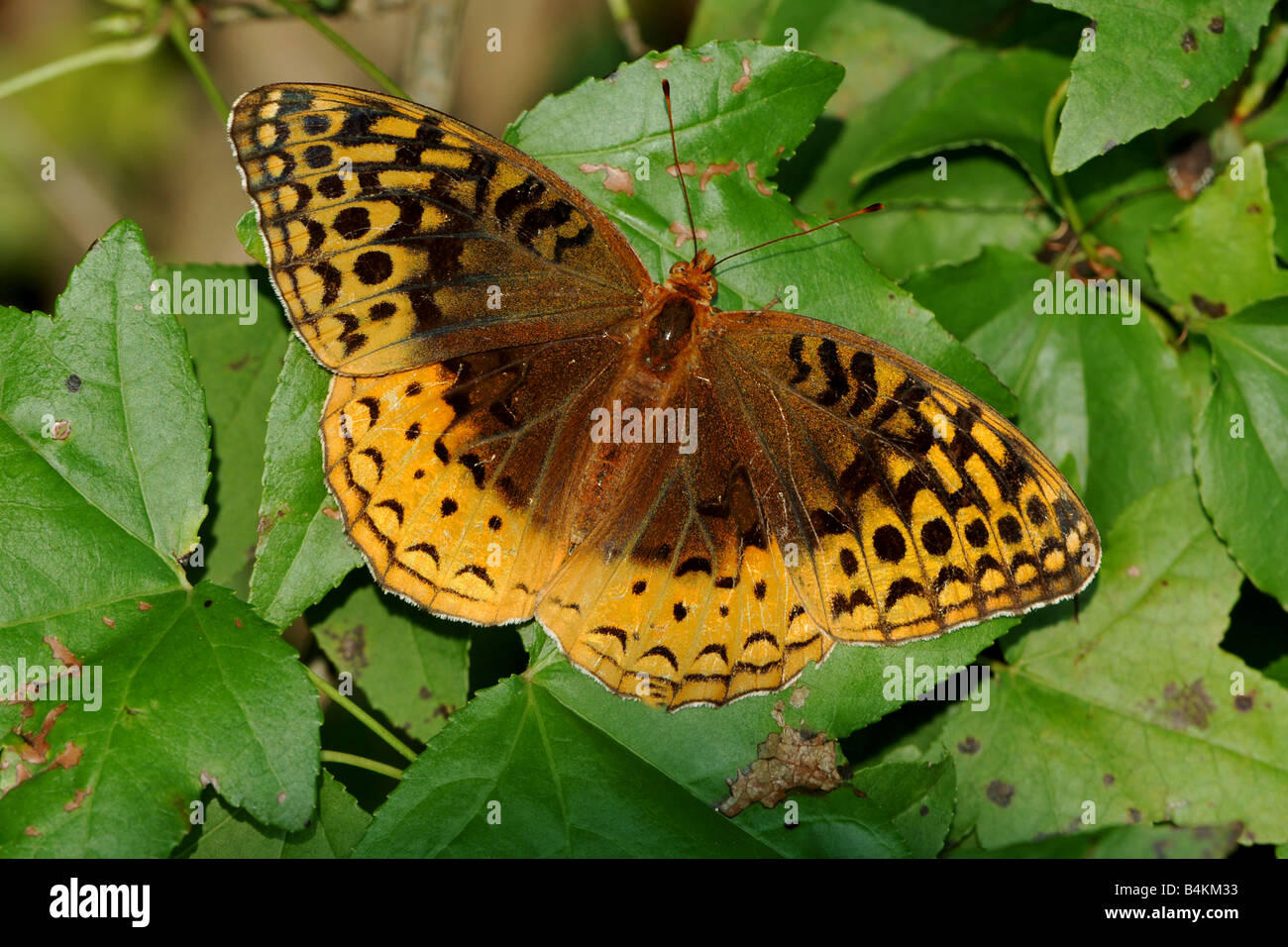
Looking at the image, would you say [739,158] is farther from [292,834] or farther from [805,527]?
[292,834]

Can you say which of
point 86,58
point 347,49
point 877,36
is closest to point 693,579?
point 347,49

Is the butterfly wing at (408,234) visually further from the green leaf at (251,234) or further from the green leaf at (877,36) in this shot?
the green leaf at (877,36)

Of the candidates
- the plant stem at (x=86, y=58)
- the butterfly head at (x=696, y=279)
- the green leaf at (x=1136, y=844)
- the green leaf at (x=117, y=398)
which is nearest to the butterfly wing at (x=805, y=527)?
the butterfly head at (x=696, y=279)

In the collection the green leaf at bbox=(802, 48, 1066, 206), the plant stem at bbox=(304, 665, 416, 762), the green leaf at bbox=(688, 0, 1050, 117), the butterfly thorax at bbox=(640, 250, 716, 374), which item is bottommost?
the plant stem at bbox=(304, 665, 416, 762)

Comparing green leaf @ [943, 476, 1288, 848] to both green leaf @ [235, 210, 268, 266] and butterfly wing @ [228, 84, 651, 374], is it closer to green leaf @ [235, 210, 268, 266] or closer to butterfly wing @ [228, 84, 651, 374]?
butterfly wing @ [228, 84, 651, 374]

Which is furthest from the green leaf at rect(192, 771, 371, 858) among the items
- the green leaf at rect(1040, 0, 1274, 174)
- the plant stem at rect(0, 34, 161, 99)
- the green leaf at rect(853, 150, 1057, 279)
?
the plant stem at rect(0, 34, 161, 99)

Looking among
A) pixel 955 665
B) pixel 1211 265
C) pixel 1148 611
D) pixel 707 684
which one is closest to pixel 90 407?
pixel 707 684

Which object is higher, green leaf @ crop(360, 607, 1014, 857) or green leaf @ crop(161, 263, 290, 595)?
green leaf @ crop(161, 263, 290, 595)
